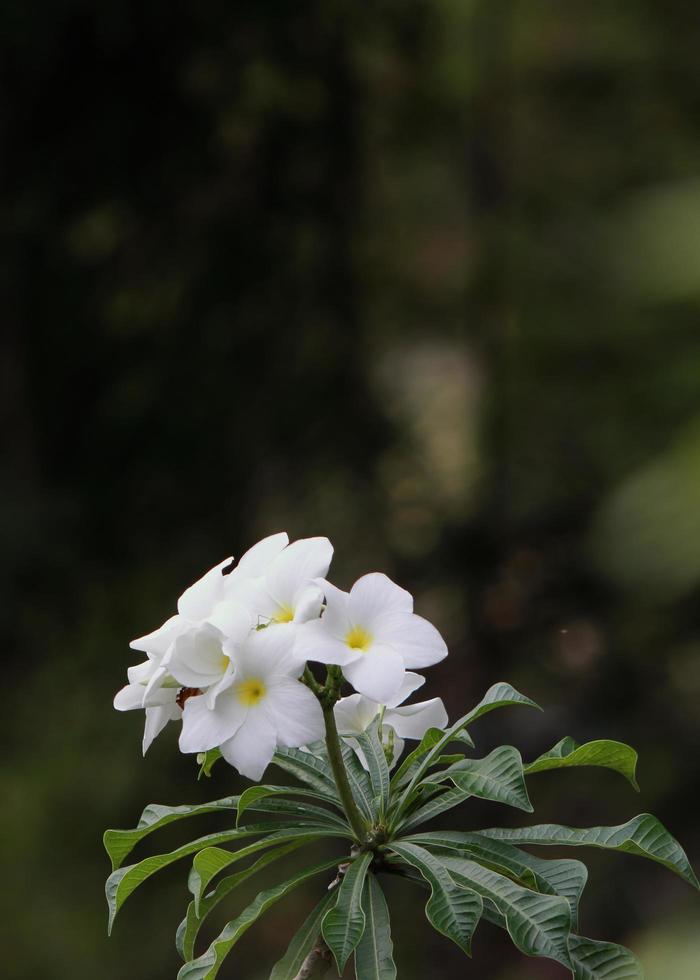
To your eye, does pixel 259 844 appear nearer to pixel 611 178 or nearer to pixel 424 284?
pixel 424 284

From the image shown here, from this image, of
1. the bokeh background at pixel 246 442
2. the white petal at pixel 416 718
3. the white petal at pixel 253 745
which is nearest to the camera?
the white petal at pixel 253 745

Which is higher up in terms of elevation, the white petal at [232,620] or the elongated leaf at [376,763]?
the white petal at [232,620]

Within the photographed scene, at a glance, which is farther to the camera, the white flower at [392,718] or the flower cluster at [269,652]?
the white flower at [392,718]

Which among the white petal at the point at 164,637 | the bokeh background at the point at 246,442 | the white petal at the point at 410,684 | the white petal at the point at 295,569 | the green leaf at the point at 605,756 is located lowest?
the green leaf at the point at 605,756

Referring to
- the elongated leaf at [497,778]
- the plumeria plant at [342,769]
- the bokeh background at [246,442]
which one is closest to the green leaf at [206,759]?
the plumeria plant at [342,769]

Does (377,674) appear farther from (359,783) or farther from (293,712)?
(359,783)

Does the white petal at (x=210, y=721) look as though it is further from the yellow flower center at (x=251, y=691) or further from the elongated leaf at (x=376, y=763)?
the elongated leaf at (x=376, y=763)

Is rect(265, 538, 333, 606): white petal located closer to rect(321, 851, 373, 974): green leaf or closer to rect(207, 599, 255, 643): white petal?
rect(207, 599, 255, 643): white petal

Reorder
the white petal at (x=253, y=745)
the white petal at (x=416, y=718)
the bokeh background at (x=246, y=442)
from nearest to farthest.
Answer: the white petal at (x=253, y=745)
the white petal at (x=416, y=718)
the bokeh background at (x=246, y=442)

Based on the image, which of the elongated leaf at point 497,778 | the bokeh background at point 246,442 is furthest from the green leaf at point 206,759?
the bokeh background at point 246,442
